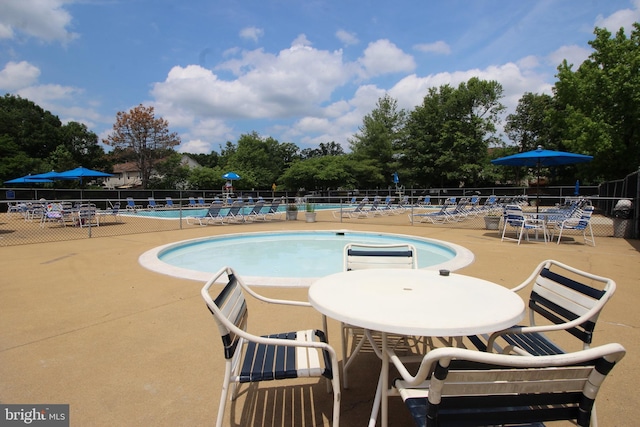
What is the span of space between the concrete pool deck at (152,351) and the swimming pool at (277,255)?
409 mm

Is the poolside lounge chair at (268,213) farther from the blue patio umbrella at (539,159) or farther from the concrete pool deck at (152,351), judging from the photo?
the concrete pool deck at (152,351)

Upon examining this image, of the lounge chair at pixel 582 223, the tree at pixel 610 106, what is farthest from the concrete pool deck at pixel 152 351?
the tree at pixel 610 106

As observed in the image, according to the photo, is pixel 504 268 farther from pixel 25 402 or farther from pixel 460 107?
pixel 460 107

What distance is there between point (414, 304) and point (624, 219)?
10.00 m

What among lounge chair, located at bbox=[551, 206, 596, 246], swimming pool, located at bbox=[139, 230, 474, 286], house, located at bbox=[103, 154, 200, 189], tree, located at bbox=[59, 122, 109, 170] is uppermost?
tree, located at bbox=[59, 122, 109, 170]

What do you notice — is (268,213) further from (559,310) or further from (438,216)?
(559,310)

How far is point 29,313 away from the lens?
3580 millimetres

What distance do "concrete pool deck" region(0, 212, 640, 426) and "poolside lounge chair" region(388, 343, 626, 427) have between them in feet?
3.15

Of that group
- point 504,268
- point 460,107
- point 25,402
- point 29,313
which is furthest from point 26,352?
point 460,107

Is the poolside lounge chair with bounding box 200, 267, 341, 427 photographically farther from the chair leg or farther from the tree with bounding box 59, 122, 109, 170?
the tree with bounding box 59, 122, 109, 170

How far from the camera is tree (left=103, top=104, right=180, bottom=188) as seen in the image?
101 feet

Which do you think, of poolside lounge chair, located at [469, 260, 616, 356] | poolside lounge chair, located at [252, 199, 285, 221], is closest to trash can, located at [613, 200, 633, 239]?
poolside lounge chair, located at [469, 260, 616, 356]

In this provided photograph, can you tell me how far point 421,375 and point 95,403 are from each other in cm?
207

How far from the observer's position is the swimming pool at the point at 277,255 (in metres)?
5.72
